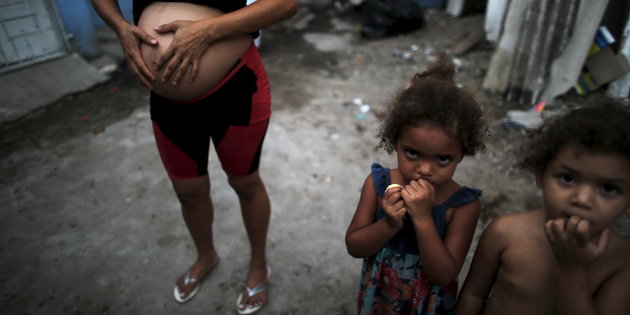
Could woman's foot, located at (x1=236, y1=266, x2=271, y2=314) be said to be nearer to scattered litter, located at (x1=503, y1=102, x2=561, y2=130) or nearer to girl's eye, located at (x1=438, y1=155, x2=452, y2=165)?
girl's eye, located at (x1=438, y1=155, x2=452, y2=165)

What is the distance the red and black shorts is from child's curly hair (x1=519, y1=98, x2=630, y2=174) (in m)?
1.02

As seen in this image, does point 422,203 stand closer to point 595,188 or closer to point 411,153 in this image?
point 411,153

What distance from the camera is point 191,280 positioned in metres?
2.13

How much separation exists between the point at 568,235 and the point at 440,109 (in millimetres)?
433

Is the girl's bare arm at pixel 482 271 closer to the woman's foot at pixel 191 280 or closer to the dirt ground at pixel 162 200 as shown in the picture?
the dirt ground at pixel 162 200

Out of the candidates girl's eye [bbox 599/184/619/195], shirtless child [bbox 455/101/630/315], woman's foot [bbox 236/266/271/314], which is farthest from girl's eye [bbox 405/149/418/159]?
woman's foot [bbox 236/266/271/314]

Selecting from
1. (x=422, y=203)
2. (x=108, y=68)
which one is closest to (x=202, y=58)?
(x=422, y=203)

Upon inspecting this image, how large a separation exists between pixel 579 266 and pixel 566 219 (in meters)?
0.12

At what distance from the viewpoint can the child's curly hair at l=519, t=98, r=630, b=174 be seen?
91 cm

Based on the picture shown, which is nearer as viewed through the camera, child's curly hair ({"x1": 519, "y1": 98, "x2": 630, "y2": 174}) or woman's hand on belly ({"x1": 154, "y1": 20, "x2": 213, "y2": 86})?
child's curly hair ({"x1": 519, "y1": 98, "x2": 630, "y2": 174})

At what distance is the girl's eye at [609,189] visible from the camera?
932 millimetres

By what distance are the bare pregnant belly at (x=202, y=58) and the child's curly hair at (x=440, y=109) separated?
66cm

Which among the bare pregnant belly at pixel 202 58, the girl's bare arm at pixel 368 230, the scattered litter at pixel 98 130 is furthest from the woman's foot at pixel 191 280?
the scattered litter at pixel 98 130

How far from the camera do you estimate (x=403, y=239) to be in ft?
4.09
